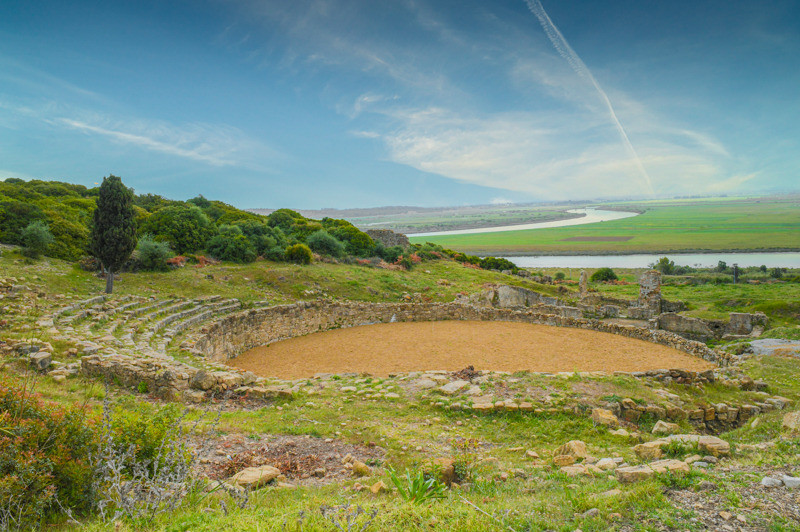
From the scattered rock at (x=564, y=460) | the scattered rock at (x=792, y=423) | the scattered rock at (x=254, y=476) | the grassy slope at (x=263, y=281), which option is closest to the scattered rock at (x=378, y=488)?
the scattered rock at (x=254, y=476)

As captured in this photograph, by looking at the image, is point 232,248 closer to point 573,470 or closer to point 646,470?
point 573,470

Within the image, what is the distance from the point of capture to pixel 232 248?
22.7 m

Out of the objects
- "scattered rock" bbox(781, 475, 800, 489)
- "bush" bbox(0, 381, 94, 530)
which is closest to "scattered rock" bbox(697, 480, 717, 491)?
"scattered rock" bbox(781, 475, 800, 489)

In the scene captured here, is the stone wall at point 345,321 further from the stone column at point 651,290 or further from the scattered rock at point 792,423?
the scattered rock at point 792,423

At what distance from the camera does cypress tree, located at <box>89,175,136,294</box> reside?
47.8 feet

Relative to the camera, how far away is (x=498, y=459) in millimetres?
5676

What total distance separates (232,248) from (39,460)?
21.0 metres

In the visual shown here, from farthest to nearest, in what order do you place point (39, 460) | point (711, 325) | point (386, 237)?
point (386, 237)
point (711, 325)
point (39, 460)

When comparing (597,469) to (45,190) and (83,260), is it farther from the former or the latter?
(45,190)

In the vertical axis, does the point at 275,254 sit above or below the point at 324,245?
below

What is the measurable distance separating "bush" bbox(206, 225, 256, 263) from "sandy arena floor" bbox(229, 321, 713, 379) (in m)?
8.34

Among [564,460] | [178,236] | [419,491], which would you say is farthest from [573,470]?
[178,236]

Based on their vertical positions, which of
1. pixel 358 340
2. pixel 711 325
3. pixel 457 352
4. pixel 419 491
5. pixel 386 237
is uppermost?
pixel 386 237

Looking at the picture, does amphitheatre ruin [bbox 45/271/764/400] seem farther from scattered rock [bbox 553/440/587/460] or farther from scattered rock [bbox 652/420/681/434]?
scattered rock [bbox 553/440/587/460]
